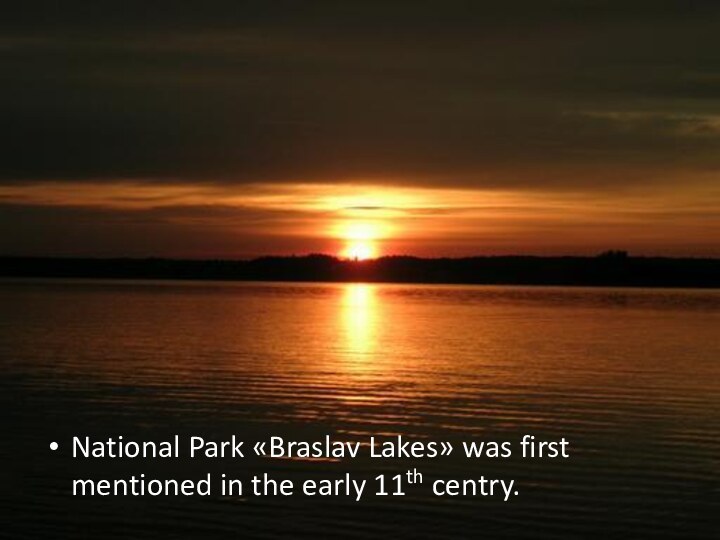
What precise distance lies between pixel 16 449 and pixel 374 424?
6.75m

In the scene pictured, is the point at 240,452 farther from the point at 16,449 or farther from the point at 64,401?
the point at 64,401

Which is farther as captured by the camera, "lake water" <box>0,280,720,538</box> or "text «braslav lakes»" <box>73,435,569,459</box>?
"text «braslav lakes»" <box>73,435,569,459</box>

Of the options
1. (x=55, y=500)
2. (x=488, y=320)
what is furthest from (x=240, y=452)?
(x=488, y=320)

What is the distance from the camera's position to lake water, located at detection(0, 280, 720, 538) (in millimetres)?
15281

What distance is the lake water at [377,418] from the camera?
50.1 ft

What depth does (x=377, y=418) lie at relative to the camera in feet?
78.3

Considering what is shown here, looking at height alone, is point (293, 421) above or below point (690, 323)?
below

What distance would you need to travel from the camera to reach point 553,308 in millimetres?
85938

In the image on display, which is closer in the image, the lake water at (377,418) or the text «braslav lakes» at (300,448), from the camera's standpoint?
the lake water at (377,418)

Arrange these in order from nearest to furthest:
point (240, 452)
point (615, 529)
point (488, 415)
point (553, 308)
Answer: point (615, 529) < point (240, 452) < point (488, 415) < point (553, 308)

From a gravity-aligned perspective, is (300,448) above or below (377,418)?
below

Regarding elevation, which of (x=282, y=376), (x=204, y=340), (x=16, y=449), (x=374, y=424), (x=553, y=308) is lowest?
(x=16, y=449)

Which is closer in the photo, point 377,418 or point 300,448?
point 300,448

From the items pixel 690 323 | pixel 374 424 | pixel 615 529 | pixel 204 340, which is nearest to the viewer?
pixel 615 529
